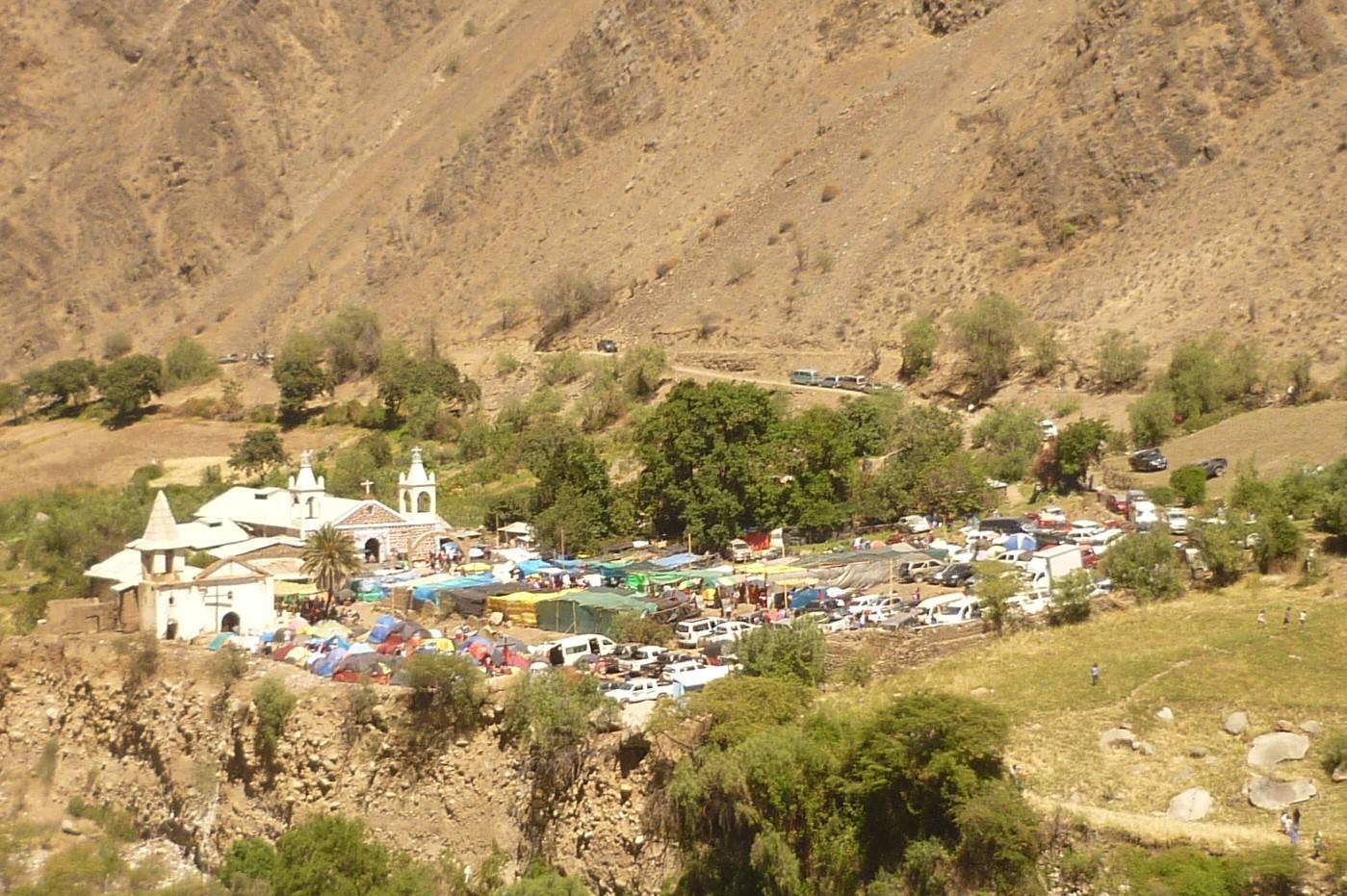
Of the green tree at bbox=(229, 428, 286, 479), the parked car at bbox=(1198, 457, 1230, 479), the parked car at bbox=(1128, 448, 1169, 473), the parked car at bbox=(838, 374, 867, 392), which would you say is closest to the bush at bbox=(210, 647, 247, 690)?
the parked car at bbox=(1198, 457, 1230, 479)

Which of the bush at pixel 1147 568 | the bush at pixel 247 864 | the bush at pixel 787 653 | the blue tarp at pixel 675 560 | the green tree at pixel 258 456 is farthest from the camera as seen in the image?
the green tree at pixel 258 456

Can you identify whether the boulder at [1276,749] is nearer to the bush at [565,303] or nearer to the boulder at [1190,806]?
the boulder at [1190,806]

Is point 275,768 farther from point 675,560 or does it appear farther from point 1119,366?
point 1119,366

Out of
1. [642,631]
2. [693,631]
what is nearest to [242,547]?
[642,631]

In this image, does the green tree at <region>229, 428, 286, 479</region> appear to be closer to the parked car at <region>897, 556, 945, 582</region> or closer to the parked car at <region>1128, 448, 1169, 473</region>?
the parked car at <region>1128, 448, 1169, 473</region>

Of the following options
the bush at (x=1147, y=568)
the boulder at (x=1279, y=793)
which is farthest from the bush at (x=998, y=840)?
the bush at (x=1147, y=568)

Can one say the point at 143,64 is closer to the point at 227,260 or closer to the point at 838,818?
the point at 227,260
